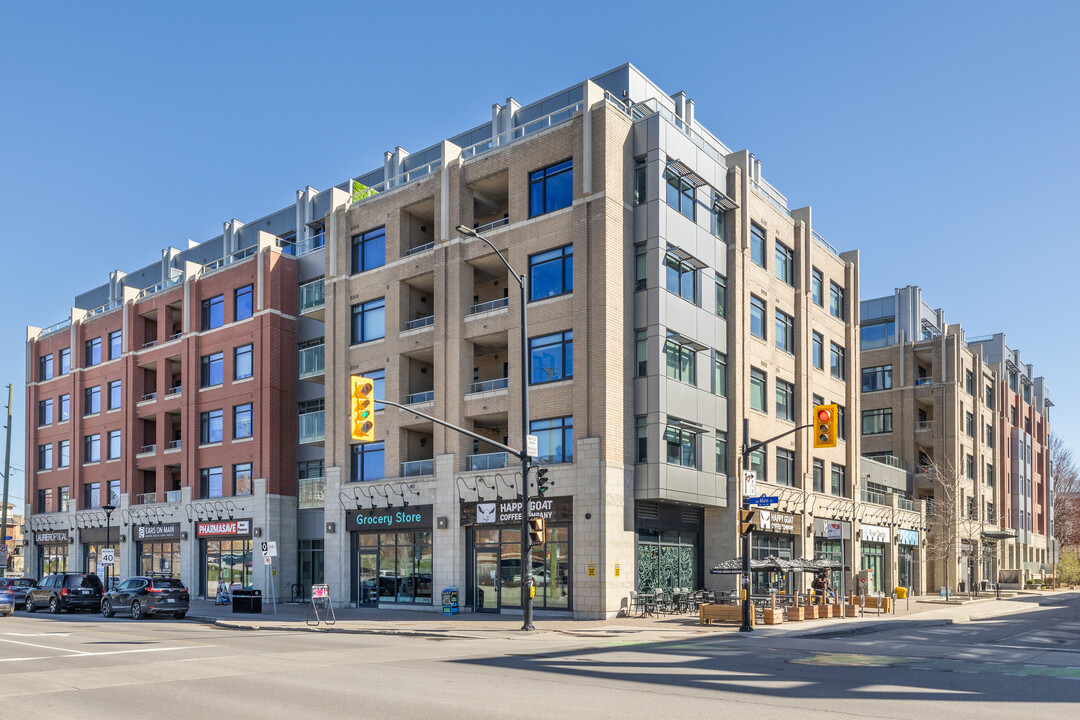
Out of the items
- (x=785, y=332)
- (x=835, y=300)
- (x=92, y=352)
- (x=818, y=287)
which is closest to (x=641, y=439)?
(x=785, y=332)

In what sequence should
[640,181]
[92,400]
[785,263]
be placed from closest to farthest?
[640,181], [785,263], [92,400]

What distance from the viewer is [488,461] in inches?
1485

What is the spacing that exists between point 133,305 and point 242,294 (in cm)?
1112

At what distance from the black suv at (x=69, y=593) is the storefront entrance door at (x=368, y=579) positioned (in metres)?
11.1

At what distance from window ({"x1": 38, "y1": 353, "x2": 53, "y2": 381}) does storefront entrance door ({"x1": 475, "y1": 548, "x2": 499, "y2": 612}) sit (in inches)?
1684

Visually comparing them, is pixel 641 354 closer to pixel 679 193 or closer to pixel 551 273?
pixel 551 273

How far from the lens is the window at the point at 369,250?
4378 centimetres

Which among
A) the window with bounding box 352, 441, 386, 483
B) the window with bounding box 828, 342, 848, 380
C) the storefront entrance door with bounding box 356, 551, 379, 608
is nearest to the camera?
the storefront entrance door with bounding box 356, 551, 379, 608

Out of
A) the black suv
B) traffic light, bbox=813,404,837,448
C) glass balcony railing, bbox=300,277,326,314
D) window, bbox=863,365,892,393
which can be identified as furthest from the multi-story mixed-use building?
window, bbox=863,365,892,393

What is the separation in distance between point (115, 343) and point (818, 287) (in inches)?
1694

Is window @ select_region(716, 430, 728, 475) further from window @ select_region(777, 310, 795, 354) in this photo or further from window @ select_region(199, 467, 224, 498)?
window @ select_region(199, 467, 224, 498)

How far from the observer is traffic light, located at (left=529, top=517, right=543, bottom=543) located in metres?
27.6

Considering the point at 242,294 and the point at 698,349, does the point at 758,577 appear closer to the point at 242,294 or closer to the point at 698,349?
the point at 698,349

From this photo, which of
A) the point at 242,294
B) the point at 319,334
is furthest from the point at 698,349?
the point at 242,294
